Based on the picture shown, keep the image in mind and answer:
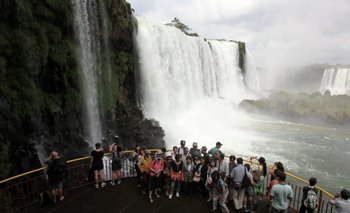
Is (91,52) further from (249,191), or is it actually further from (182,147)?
(249,191)

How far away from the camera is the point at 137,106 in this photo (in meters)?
23.1

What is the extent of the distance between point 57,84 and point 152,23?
13.1m

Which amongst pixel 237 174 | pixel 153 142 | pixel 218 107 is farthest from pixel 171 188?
pixel 218 107

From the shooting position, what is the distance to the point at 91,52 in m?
18.2

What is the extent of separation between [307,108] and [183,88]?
1848 cm

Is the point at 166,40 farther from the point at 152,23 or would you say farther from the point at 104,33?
the point at 104,33

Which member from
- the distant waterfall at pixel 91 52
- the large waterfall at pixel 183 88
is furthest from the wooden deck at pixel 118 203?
the large waterfall at pixel 183 88

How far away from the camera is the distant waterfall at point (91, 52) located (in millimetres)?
16984

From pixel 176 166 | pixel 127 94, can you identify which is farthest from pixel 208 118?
pixel 176 166

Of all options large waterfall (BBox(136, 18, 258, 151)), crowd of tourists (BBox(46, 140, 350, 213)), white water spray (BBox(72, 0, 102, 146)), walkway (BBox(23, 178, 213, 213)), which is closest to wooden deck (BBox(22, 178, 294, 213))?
walkway (BBox(23, 178, 213, 213))

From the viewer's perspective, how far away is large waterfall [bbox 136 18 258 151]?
957 inches

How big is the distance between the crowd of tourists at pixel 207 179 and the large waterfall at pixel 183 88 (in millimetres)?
12631

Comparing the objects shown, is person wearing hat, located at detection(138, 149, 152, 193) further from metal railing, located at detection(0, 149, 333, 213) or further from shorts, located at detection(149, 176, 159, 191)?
metal railing, located at detection(0, 149, 333, 213)

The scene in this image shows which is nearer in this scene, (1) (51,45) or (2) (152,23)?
(1) (51,45)
